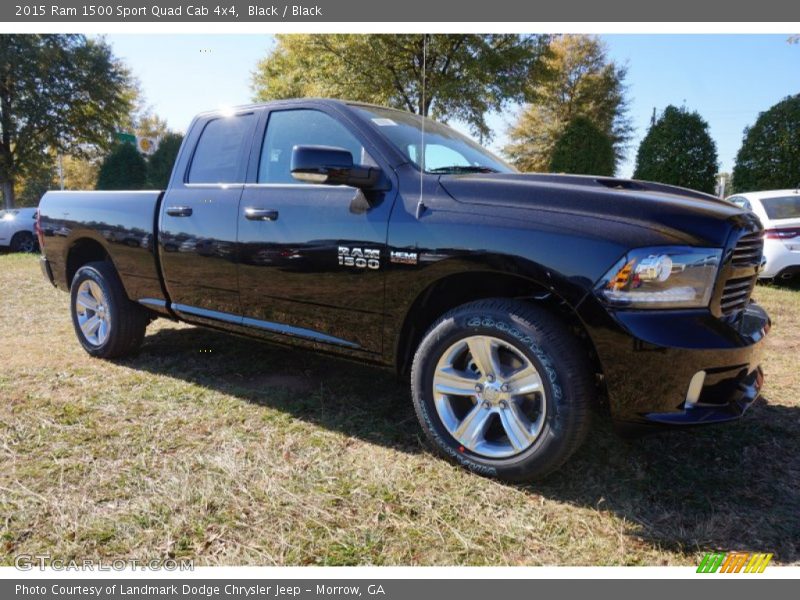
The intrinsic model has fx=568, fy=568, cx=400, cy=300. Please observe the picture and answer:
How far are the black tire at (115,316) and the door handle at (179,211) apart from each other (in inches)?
36.1

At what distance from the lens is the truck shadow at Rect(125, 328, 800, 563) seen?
2.27 metres

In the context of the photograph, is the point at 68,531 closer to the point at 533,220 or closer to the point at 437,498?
the point at 437,498

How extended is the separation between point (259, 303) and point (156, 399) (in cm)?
97

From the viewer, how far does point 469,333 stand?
257 cm

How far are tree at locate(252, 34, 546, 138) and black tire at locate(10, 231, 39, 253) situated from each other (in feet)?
28.0

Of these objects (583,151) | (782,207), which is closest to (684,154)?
(583,151)

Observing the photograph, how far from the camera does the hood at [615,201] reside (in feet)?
7.45

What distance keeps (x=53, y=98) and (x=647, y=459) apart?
90.7ft

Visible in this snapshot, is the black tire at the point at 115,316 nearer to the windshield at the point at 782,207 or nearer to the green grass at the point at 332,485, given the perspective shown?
the green grass at the point at 332,485

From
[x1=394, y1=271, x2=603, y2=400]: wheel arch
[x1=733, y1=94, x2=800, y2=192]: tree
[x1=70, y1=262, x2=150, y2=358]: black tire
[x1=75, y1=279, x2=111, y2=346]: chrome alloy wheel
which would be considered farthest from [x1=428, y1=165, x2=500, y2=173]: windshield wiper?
[x1=733, y1=94, x2=800, y2=192]: tree

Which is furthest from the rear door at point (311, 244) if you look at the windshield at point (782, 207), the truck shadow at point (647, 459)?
the windshield at point (782, 207)

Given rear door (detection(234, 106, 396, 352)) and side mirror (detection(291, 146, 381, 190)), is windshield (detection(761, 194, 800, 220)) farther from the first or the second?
side mirror (detection(291, 146, 381, 190))

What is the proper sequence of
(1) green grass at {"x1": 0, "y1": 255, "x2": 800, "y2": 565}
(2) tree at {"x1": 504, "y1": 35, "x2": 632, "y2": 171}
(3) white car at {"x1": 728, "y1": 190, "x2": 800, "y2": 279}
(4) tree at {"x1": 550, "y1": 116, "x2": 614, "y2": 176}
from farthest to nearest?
(2) tree at {"x1": 504, "y1": 35, "x2": 632, "y2": 171}
(4) tree at {"x1": 550, "y1": 116, "x2": 614, "y2": 176}
(3) white car at {"x1": 728, "y1": 190, "x2": 800, "y2": 279}
(1) green grass at {"x1": 0, "y1": 255, "x2": 800, "y2": 565}

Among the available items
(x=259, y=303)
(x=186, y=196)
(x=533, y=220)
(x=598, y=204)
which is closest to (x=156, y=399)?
(x=259, y=303)
